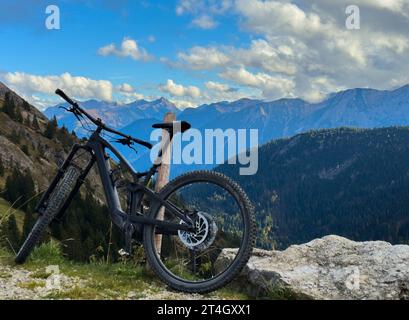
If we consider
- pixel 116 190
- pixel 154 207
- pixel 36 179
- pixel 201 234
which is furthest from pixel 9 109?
pixel 201 234

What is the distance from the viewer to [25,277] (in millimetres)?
7305

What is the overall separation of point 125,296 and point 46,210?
2.04m

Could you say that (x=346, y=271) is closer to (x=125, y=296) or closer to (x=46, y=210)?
(x=125, y=296)

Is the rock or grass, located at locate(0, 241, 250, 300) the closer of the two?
grass, located at locate(0, 241, 250, 300)

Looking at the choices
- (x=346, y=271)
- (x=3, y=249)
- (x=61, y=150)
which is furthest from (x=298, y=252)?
(x=61, y=150)

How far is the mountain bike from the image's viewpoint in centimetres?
652

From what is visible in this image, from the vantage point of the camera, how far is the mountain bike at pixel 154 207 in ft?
21.4

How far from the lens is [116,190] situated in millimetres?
7355

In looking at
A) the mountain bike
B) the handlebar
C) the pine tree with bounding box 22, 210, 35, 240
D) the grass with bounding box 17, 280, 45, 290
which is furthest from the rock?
the pine tree with bounding box 22, 210, 35, 240

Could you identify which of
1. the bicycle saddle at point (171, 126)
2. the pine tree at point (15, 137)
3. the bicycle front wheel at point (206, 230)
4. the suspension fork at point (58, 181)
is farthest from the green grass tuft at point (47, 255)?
the pine tree at point (15, 137)

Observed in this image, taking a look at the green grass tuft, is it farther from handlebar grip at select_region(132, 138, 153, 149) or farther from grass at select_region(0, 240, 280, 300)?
handlebar grip at select_region(132, 138, 153, 149)

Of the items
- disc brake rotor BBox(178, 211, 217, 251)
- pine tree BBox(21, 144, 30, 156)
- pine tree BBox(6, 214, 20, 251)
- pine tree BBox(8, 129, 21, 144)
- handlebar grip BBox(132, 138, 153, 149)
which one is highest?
pine tree BBox(8, 129, 21, 144)

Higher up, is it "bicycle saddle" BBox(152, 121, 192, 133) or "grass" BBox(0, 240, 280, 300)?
"bicycle saddle" BBox(152, 121, 192, 133)

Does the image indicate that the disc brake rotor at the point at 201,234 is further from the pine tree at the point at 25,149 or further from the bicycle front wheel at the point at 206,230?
the pine tree at the point at 25,149
